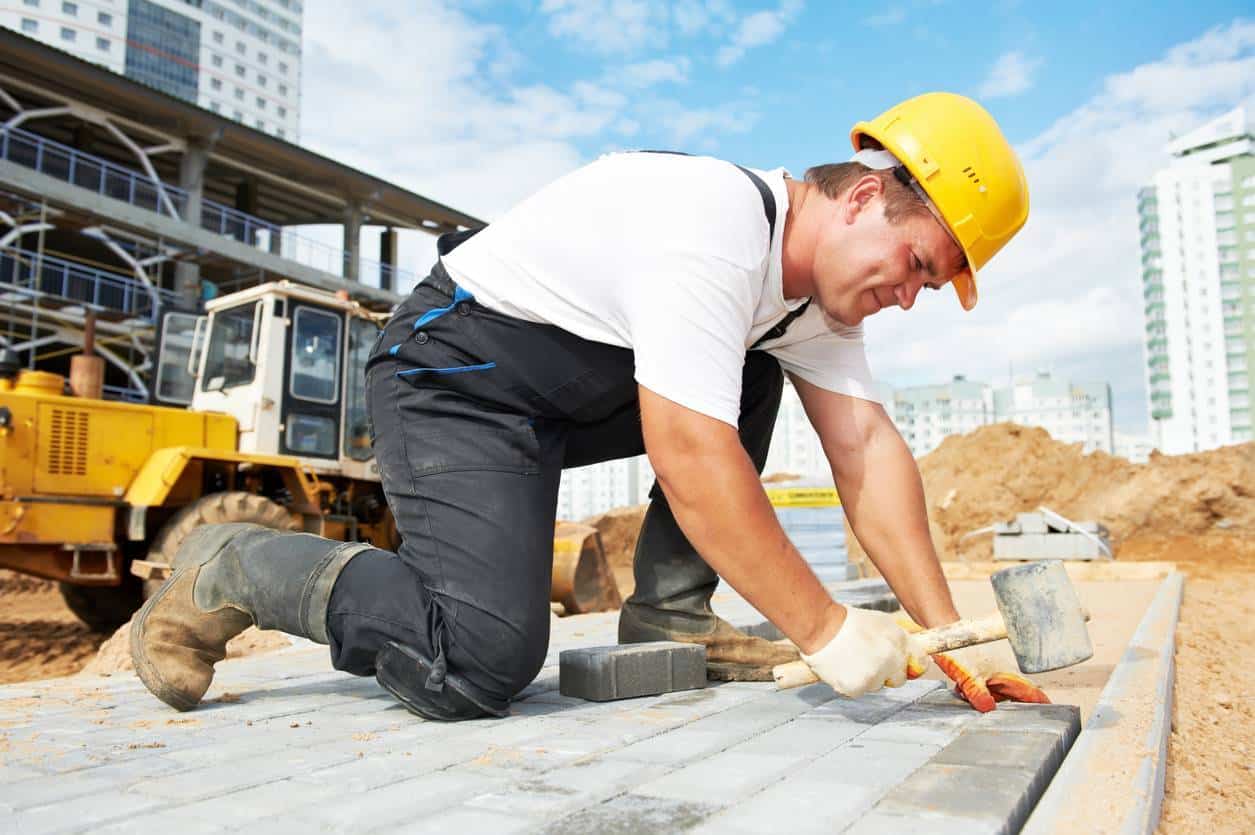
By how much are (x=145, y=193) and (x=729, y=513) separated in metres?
22.5

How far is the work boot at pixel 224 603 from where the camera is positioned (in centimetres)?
209

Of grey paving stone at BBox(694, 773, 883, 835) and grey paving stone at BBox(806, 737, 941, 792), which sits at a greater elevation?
grey paving stone at BBox(694, 773, 883, 835)

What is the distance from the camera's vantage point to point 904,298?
6.80 ft

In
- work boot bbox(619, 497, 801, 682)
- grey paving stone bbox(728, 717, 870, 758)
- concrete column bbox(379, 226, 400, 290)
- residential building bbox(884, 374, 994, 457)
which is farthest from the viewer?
residential building bbox(884, 374, 994, 457)

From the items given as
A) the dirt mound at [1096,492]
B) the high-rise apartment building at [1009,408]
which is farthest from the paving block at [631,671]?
the high-rise apartment building at [1009,408]

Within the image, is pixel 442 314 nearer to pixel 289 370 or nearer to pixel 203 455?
pixel 203 455

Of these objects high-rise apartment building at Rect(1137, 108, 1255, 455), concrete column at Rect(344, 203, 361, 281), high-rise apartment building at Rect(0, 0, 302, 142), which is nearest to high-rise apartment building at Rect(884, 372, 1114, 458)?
high-rise apartment building at Rect(1137, 108, 1255, 455)

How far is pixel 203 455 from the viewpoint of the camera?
601cm

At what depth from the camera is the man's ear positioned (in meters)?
2.00

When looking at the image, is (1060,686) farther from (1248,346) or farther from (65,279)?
(1248,346)

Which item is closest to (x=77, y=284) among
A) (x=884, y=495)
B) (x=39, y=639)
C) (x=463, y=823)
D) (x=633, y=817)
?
(x=39, y=639)

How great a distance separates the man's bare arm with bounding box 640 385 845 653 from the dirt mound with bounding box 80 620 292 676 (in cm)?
319

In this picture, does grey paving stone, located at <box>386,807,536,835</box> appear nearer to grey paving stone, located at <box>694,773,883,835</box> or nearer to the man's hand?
grey paving stone, located at <box>694,773,883,835</box>

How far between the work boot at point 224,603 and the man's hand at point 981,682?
141cm
